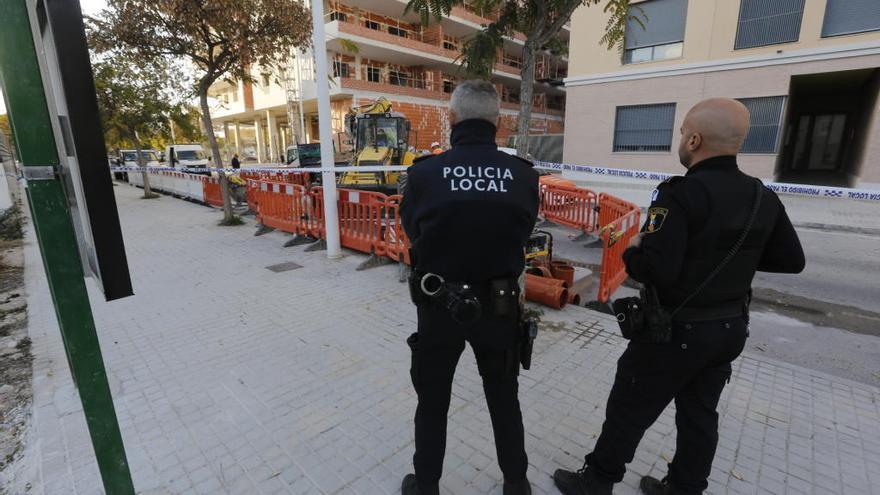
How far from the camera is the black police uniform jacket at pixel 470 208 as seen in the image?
184 centimetres

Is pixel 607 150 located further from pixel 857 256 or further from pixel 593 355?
pixel 593 355

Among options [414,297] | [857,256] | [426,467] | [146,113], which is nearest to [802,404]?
[426,467]

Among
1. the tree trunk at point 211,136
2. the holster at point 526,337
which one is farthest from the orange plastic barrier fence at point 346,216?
the holster at point 526,337

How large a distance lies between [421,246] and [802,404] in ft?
10.5

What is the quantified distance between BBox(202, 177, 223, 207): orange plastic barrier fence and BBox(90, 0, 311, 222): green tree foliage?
167 inches

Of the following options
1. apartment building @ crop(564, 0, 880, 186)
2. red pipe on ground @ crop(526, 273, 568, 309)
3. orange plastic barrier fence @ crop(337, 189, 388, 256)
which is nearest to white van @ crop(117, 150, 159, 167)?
orange plastic barrier fence @ crop(337, 189, 388, 256)

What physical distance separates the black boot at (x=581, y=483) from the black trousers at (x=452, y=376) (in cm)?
33

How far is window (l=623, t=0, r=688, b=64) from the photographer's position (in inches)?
541

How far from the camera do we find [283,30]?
29.6 feet

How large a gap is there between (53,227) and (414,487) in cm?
195

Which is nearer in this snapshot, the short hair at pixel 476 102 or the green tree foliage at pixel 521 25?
the short hair at pixel 476 102

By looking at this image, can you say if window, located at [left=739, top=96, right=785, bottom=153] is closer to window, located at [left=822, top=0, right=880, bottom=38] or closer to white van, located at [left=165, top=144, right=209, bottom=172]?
window, located at [left=822, top=0, right=880, bottom=38]

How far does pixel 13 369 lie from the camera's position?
11.7ft

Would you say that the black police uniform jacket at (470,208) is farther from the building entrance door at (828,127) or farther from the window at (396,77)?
the window at (396,77)
